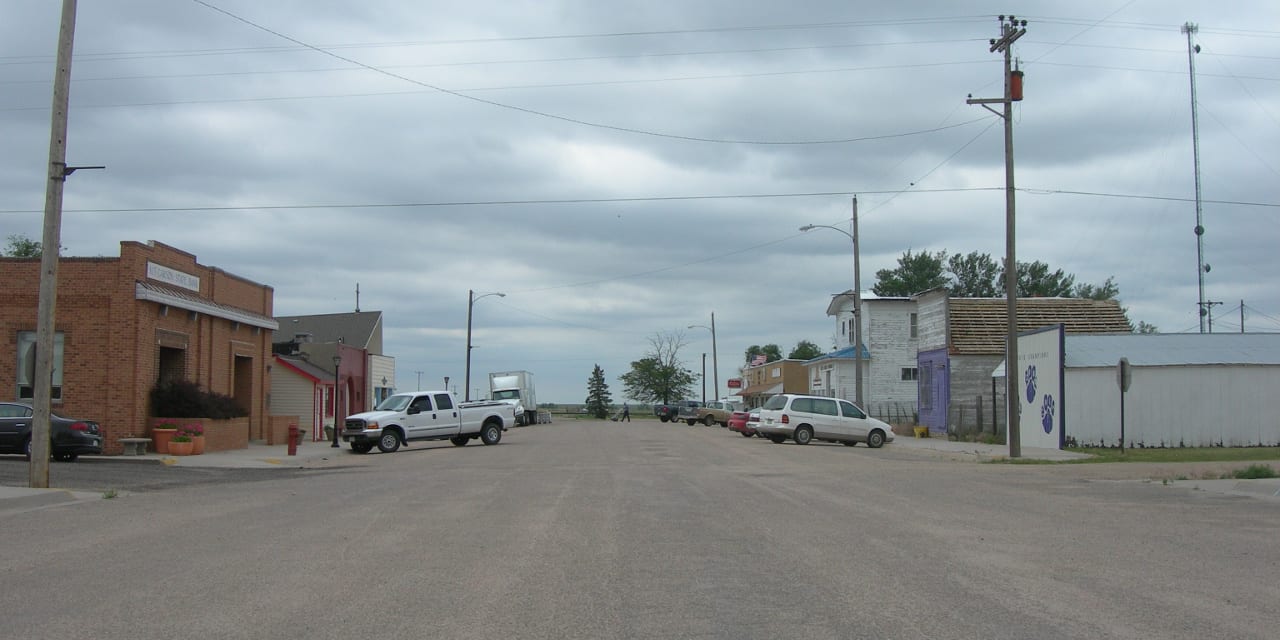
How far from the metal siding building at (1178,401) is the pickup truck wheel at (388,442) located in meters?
20.3

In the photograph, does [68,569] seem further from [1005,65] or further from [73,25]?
[1005,65]

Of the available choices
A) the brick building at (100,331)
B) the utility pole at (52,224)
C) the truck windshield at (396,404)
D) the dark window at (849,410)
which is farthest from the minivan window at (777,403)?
the utility pole at (52,224)

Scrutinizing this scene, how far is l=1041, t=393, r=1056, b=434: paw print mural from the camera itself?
30.7 meters

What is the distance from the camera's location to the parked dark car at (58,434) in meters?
23.9

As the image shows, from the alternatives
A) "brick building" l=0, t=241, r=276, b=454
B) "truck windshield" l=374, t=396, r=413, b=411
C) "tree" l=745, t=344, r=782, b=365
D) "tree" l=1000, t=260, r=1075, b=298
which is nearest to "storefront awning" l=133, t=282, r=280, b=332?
"brick building" l=0, t=241, r=276, b=454

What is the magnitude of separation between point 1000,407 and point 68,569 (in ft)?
117

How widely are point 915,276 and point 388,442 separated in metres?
74.4

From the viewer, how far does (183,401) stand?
2892 centimetres

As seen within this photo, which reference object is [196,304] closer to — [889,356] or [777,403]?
[777,403]

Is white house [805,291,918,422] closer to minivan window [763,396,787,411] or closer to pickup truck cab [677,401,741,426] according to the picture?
pickup truck cab [677,401,741,426]

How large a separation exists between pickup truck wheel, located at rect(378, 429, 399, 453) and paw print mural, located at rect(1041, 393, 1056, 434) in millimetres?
19838

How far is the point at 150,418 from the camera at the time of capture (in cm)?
2841

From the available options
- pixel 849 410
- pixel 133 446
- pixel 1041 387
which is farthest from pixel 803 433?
pixel 133 446

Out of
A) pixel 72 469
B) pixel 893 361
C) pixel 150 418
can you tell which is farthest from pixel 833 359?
pixel 72 469
